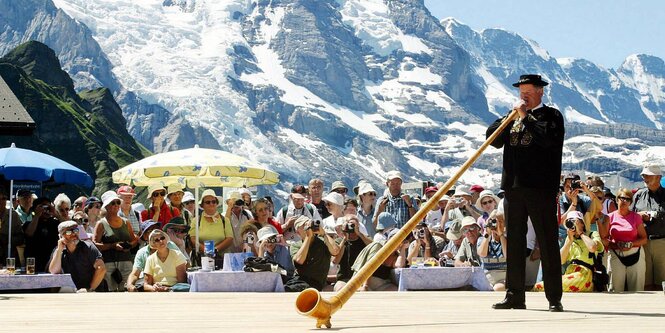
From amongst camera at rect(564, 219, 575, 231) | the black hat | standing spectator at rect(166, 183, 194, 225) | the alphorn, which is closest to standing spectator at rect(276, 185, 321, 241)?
standing spectator at rect(166, 183, 194, 225)

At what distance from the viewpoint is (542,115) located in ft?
31.8

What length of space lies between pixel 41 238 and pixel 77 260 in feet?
6.30

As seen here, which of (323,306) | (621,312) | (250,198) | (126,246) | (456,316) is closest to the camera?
(323,306)

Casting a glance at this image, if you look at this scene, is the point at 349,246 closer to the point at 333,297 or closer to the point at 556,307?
the point at 556,307

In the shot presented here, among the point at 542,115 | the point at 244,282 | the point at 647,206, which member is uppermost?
the point at 542,115

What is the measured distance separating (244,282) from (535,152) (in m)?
6.39

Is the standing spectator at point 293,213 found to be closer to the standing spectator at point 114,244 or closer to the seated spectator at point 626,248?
the standing spectator at point 114,244

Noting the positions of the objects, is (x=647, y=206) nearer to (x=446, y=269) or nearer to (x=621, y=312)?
(x=446, y=269)

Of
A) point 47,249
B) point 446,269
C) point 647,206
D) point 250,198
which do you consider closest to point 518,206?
point 446,269

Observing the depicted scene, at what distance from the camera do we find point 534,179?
979cm

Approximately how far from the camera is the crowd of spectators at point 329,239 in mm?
15516

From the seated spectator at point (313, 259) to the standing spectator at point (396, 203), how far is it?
378 centimetres

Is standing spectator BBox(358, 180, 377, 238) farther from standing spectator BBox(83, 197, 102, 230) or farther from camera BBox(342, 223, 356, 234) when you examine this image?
standing spectator BBox(83, 197, 102, 230)

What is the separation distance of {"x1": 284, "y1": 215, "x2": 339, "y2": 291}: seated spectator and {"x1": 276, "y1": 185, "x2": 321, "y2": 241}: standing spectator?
313 centimetres
